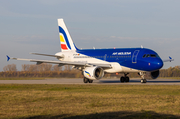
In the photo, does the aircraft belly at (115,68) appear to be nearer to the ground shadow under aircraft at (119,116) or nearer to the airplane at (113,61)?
the airplane at (113,61)

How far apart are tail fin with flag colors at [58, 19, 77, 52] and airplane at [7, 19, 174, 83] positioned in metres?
1.72

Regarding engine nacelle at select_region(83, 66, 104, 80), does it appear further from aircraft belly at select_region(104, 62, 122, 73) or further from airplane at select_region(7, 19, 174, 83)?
aircraft belly at select_region(104, 62, 122, 73)

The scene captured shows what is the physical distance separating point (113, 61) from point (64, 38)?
457 inches

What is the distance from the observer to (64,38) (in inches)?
1750

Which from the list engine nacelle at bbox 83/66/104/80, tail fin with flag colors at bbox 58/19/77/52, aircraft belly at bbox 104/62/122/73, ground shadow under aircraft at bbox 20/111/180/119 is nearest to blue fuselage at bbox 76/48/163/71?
aircraft belly at bbox 104/62/122/73

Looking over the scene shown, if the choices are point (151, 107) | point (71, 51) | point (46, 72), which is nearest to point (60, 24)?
point (71, 51)

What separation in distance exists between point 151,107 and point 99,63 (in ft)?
81.4

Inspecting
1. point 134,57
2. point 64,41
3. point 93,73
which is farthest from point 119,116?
point 64,41

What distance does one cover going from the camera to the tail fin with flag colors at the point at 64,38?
144 feet

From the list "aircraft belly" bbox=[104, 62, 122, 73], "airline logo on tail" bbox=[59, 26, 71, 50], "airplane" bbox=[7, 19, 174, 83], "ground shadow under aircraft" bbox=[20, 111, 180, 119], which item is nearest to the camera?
"ground shadow under aircraft" bbox=[20, 111, 180, 119]

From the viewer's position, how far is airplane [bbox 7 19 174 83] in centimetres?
3367

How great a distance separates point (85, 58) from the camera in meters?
39.7

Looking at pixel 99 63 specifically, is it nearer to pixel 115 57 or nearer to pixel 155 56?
pixel 115 57

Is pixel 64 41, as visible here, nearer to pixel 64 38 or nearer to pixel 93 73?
pixel 64 38
